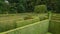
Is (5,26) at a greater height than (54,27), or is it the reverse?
(5,26)

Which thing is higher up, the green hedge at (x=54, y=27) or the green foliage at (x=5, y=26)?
the green foliage at (x=5, y=26)

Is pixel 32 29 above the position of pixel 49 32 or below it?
above

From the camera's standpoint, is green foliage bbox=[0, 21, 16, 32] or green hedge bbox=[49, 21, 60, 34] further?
green hedge bbox=[49, 21, 60, 34]

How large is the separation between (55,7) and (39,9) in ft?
16.0

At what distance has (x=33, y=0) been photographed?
1677 cm

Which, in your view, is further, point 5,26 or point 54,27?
point 54,27

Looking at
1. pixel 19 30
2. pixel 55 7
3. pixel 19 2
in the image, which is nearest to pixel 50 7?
pixel 55 7

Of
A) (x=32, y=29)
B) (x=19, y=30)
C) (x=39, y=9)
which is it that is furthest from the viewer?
(x=39, y=9)

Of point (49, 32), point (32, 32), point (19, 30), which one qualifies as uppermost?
point (19, 30)

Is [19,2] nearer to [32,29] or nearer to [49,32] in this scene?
[49,32]

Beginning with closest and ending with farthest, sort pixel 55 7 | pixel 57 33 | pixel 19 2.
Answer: pixel 57 33, pixel 19 2, pixel 55 7

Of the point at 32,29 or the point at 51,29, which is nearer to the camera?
the point at 32,29

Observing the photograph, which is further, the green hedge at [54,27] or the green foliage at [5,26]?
the green hedge at [54,27]

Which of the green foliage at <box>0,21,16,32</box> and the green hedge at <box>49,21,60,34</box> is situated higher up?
the green foliage at <box>0,21,16,32</box>
